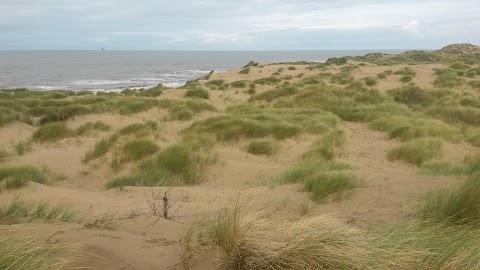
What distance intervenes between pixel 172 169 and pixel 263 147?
3238 mm

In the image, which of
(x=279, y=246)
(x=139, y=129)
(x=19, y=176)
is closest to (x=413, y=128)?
(x=139, y=129)

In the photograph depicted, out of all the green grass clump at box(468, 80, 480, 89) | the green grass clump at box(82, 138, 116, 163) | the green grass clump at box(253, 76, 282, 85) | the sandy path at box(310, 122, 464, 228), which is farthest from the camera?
the green grass clump at box(253, 76, 282, 85)

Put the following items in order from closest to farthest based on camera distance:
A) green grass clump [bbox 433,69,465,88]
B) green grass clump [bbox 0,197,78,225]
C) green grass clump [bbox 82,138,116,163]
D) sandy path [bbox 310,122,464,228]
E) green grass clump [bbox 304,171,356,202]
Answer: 1. green grass clump [bbox 0,197,78,225]
2. sandy path [bbox 310,122,464,228]
3. green grass clump [bbox 304,171,356,202]
4. green grass clump [bbox 82,138,116,163]
5. green grass clump [bbox 433,69,465,88]

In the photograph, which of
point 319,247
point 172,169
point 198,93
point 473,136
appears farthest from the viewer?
point 198,93

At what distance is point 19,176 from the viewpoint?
8.78 meters

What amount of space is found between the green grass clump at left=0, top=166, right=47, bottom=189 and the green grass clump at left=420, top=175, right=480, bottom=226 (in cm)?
675

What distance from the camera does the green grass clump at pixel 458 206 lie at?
16.4ft

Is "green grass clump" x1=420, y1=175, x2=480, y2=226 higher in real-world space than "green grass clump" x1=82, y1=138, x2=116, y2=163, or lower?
higher

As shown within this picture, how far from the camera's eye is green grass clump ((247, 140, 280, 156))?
1227cm

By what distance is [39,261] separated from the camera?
11.2 feet

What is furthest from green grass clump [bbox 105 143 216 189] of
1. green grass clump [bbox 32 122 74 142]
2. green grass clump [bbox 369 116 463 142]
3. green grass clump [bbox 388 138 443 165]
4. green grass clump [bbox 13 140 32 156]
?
green grass clump [bbox 369 116 463 142]

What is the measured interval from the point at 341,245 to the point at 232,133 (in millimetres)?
9976

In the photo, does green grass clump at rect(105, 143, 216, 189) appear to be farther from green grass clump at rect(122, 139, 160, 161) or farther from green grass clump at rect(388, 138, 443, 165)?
green grass clump at rect(388, 138, 443, 165)

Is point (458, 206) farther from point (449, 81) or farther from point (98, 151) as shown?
point (449, 81)
